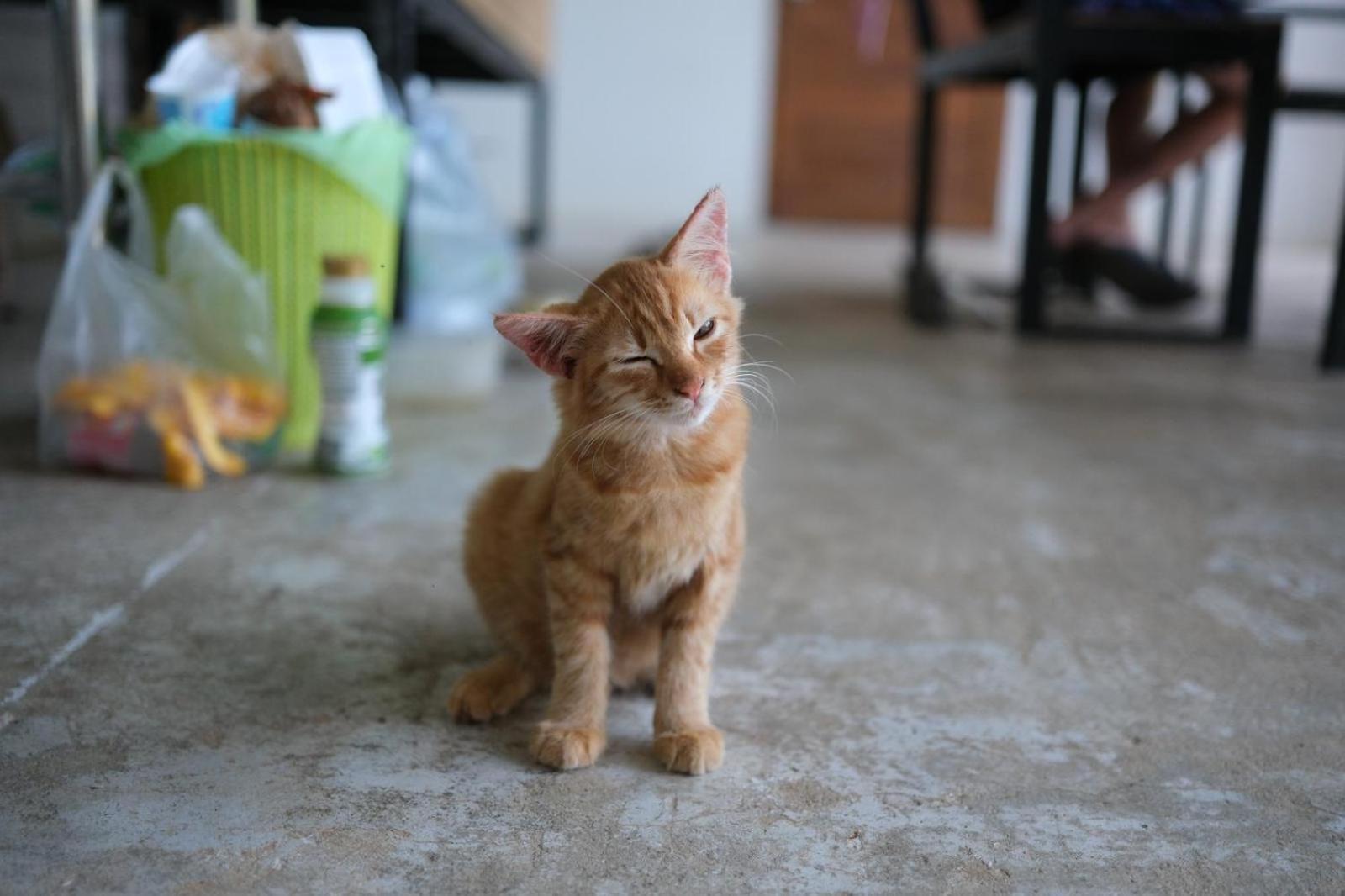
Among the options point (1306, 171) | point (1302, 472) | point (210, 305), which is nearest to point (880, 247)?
point (1306, 171)

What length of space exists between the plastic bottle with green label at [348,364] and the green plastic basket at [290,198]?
0.06 meters

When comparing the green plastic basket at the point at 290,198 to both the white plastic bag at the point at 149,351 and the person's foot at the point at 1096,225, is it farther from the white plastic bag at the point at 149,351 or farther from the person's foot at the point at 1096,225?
the person's foot at the point at 1096,225

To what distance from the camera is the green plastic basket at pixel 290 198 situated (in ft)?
5.88

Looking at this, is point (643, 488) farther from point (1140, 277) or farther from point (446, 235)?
point (1140, 277)

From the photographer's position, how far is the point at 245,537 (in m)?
1.54

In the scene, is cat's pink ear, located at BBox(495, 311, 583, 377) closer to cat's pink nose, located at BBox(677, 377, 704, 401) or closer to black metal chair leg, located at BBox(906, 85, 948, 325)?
cat's pink nose, located at BBox(677, 377, 704, 401)

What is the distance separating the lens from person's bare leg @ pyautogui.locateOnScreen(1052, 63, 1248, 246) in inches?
147

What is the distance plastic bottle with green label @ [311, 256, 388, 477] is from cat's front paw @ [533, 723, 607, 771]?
93 centimetres

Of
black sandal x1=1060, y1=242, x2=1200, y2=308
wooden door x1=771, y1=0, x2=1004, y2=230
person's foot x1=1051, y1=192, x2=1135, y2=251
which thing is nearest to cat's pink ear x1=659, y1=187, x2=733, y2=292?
person's foot x1=1051, y1=192, x2=1135, y2=251

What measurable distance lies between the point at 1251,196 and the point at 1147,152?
31.7 inches

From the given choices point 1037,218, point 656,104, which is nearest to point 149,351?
point 1037,218

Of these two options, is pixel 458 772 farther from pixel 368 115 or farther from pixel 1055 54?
pixel 1055 54

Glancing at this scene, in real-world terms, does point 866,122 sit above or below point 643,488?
above

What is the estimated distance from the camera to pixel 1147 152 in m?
4.01
